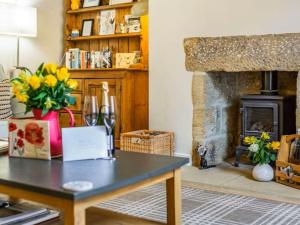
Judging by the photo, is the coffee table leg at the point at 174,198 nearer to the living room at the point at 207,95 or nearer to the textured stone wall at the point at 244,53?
the living room at the point at 207,95

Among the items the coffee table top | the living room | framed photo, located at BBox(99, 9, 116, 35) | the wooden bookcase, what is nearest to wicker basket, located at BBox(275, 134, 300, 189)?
the living room

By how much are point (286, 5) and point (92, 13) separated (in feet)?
8.97

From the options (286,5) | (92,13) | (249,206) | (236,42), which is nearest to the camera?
(249,206)

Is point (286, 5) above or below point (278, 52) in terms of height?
above

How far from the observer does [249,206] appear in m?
3.04

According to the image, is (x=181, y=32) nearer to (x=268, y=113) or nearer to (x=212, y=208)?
(x=268, y=113)

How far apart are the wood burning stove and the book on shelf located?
1.98 metres

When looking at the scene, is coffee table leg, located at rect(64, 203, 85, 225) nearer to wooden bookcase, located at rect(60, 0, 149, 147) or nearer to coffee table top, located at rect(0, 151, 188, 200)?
coffee table top, located at rect(0, 151, 188, 200)

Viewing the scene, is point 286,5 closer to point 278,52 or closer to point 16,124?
point 278,52

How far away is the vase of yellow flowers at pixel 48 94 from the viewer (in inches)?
84.4

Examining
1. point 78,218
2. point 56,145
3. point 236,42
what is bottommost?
point 78,218

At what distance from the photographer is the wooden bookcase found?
15.3 feet

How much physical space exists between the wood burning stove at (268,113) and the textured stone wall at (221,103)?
1.02 feet

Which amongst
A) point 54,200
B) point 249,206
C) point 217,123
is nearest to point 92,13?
point 217,123
